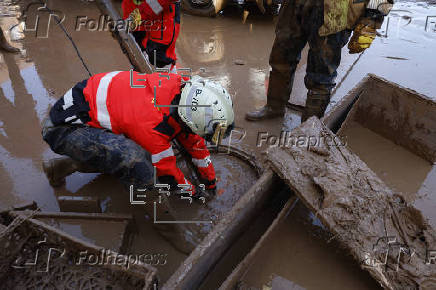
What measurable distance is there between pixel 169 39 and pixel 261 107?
1.48 m

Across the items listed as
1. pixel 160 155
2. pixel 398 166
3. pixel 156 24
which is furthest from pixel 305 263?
pixel 156 24

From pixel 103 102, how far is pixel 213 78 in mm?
2641

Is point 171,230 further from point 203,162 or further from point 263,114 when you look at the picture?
point 263,114

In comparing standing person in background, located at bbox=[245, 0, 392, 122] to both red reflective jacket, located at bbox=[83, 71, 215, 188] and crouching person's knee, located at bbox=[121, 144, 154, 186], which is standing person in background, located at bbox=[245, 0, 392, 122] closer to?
red reflective jacket, located at bbox=[83, 71, 215, 188]

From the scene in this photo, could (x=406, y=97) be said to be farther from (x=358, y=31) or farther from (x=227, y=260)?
(x=227, y=260)

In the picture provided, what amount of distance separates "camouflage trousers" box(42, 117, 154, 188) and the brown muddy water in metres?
0.48

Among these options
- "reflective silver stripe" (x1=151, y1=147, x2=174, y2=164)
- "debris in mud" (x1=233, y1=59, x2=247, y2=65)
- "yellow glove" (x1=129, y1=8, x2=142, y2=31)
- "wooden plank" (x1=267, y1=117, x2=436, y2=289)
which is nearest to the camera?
"wooden plank" (x1=267, y1=117, x2=436, y2=289)

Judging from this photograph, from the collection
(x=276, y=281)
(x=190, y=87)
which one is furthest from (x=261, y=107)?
(x=276, y=281)

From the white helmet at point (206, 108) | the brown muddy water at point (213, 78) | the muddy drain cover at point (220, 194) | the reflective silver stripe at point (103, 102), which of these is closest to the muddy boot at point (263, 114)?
the brown muddy water at point (213, 78)

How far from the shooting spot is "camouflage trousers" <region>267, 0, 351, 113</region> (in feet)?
9.12

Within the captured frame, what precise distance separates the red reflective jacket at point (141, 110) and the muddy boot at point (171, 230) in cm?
22

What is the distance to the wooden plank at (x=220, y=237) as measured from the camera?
156 cm
